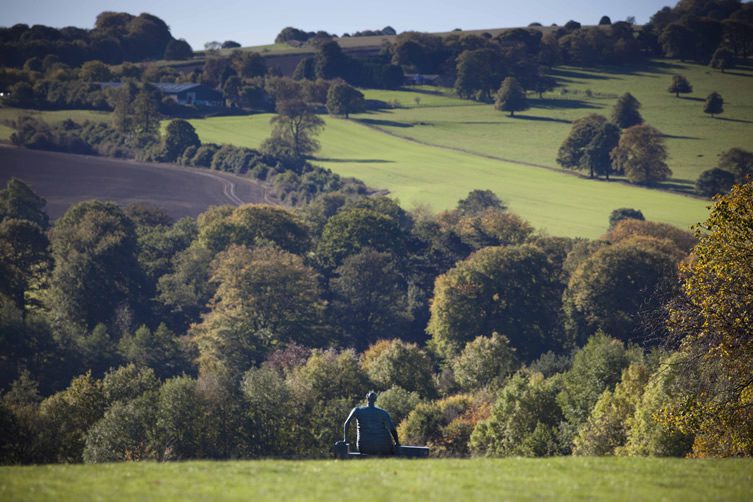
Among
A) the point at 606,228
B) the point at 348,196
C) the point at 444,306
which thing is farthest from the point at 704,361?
the point at 348,196

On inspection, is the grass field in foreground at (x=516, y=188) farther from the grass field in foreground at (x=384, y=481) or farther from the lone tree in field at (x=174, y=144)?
the grass field in foreground at (x=384, y=481)

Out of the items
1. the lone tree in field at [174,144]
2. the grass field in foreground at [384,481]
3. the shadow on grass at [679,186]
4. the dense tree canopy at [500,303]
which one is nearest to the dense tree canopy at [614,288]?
the dense tree canopy at [500,303]

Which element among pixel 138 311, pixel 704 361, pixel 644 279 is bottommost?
pixel 138 311

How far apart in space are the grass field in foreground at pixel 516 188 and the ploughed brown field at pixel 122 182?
19.9 meters

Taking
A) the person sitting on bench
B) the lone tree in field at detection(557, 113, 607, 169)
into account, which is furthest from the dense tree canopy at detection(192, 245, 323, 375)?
the lone tree in field at detection(557, 113, 607, 169)

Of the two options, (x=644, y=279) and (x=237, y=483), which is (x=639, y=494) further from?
(x=644, y=279)

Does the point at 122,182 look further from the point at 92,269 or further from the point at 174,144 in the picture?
the point at 92,269

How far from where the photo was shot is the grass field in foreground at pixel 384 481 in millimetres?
19781

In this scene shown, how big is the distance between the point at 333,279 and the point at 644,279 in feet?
126

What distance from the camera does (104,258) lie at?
111562mm

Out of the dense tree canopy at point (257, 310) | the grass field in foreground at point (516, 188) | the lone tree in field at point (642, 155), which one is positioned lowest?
the dense tree canopy at point (257, 310)

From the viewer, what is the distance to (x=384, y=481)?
21.4 metres

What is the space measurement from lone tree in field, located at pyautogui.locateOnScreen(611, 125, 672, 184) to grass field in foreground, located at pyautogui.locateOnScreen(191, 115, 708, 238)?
4.20 m

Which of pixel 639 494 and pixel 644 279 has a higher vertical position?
pixel 639 494
